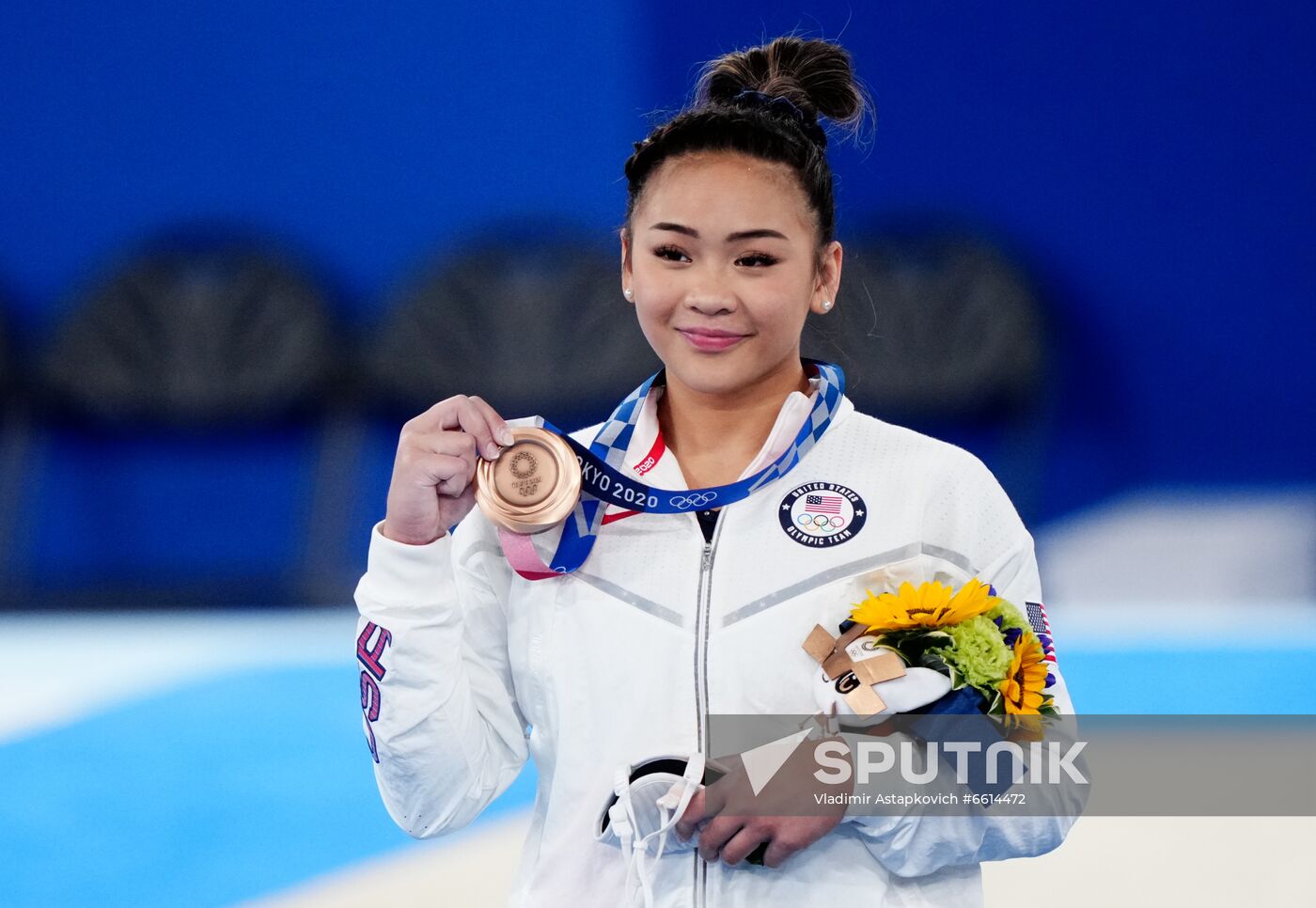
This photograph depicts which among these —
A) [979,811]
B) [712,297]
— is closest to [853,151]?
[712,297]

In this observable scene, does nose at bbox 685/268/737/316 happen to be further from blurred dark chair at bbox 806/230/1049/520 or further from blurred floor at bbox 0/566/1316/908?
blurred dark chair at bbox 806/230/1049/520

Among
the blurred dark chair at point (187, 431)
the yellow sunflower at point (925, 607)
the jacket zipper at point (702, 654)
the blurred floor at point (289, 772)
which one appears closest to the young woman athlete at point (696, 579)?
the jacket zipper at point (702, 654)

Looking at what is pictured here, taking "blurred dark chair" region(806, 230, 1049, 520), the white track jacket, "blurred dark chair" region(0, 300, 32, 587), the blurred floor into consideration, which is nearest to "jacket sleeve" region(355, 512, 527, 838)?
the white track jacket

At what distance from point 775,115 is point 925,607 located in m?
0.77

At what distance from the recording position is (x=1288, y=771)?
4297mm

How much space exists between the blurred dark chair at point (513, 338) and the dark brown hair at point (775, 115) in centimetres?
428

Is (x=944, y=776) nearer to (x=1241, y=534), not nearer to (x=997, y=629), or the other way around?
(x=997, y=629)

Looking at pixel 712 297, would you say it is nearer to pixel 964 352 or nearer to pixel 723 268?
pixel 723 268

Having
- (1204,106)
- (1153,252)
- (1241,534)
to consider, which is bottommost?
(1241,534)

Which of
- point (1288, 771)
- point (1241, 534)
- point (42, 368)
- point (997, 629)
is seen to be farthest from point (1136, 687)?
point (42, 368)

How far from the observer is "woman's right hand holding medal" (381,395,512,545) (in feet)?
6.11

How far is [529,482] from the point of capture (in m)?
1.93

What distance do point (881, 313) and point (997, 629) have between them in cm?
485

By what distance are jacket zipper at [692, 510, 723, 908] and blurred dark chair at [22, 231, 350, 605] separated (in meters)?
4.95
